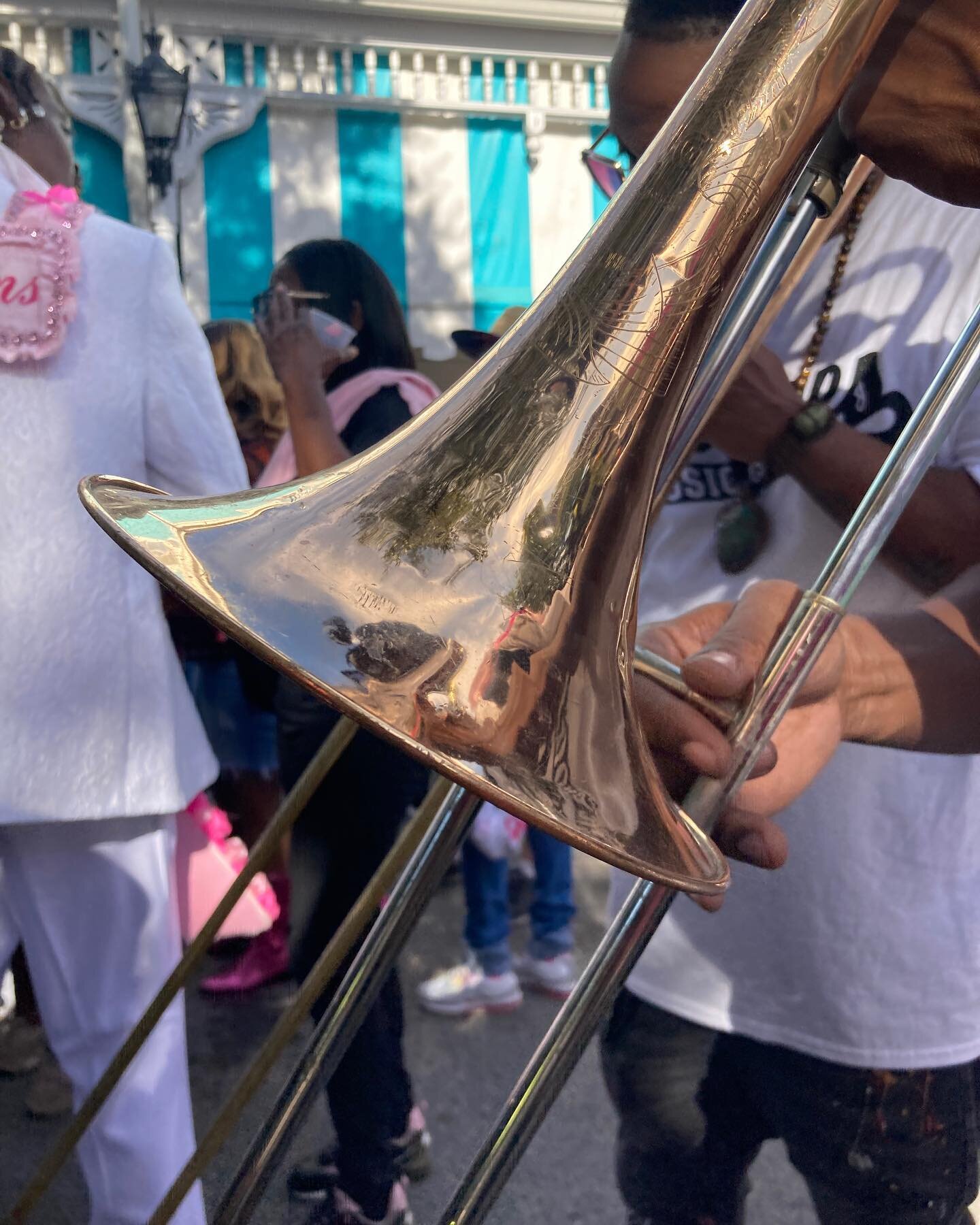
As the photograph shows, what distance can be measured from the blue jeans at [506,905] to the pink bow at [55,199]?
160 cm

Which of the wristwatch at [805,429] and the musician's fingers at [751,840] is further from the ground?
the wristwatch at [805,429]

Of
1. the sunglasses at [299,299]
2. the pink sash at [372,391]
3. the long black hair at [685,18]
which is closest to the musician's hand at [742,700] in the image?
the long black hair at [685,18]

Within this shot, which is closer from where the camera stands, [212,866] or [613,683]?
[613,683]

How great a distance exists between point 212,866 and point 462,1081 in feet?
2.40

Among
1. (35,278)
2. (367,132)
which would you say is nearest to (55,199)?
(35,278)

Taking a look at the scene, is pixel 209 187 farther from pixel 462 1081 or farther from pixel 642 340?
pixel 642 340

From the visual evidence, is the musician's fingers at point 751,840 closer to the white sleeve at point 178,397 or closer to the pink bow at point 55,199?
the white sleeve at point 178,397

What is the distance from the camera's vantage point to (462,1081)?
2189mm

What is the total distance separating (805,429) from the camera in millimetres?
872

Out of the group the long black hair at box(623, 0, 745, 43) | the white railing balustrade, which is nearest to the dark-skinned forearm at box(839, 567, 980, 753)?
the long black hair at box(623, 0, 745, 43)

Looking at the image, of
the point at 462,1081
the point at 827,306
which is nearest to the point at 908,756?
the point at 827,306

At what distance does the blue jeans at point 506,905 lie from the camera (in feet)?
8.23

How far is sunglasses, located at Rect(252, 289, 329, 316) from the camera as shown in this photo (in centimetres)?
193

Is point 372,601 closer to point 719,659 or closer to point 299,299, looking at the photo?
point 719,659
